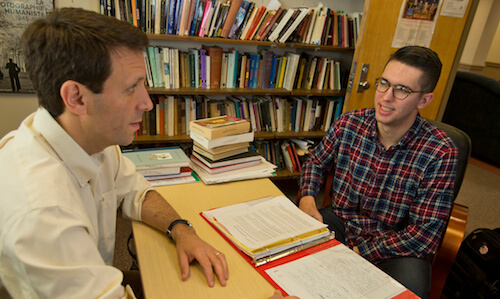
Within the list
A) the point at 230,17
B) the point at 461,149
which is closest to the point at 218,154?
the point at 461,149

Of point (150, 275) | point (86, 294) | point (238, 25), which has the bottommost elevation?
point (150, 275)

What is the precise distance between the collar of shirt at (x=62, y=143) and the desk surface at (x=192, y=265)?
12.9 inches

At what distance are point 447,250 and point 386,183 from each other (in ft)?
1.17

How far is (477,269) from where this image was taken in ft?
5.44

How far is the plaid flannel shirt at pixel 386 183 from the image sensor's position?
135 cm

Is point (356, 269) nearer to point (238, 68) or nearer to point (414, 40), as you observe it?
point (238, 68)

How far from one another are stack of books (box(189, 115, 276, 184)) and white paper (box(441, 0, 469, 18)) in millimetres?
2036

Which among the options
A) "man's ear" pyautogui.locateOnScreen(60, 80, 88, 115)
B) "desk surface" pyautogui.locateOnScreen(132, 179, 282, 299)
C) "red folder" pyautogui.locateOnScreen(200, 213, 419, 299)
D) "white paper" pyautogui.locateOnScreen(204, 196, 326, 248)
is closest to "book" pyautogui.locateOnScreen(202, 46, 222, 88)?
"desk surface" pyautogui.locateOnScreen(132, 179, 282, 299)

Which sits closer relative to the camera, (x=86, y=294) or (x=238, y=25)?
(x=86, y=294)

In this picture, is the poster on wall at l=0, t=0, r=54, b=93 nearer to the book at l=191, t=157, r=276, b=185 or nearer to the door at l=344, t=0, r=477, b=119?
the book at l=191, t=157, r=276, b=185

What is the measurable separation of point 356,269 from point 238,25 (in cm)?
201

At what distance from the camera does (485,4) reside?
5539mm

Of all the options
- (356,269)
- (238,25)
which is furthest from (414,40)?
(356,269)

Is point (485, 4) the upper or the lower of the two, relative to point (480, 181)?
upper
